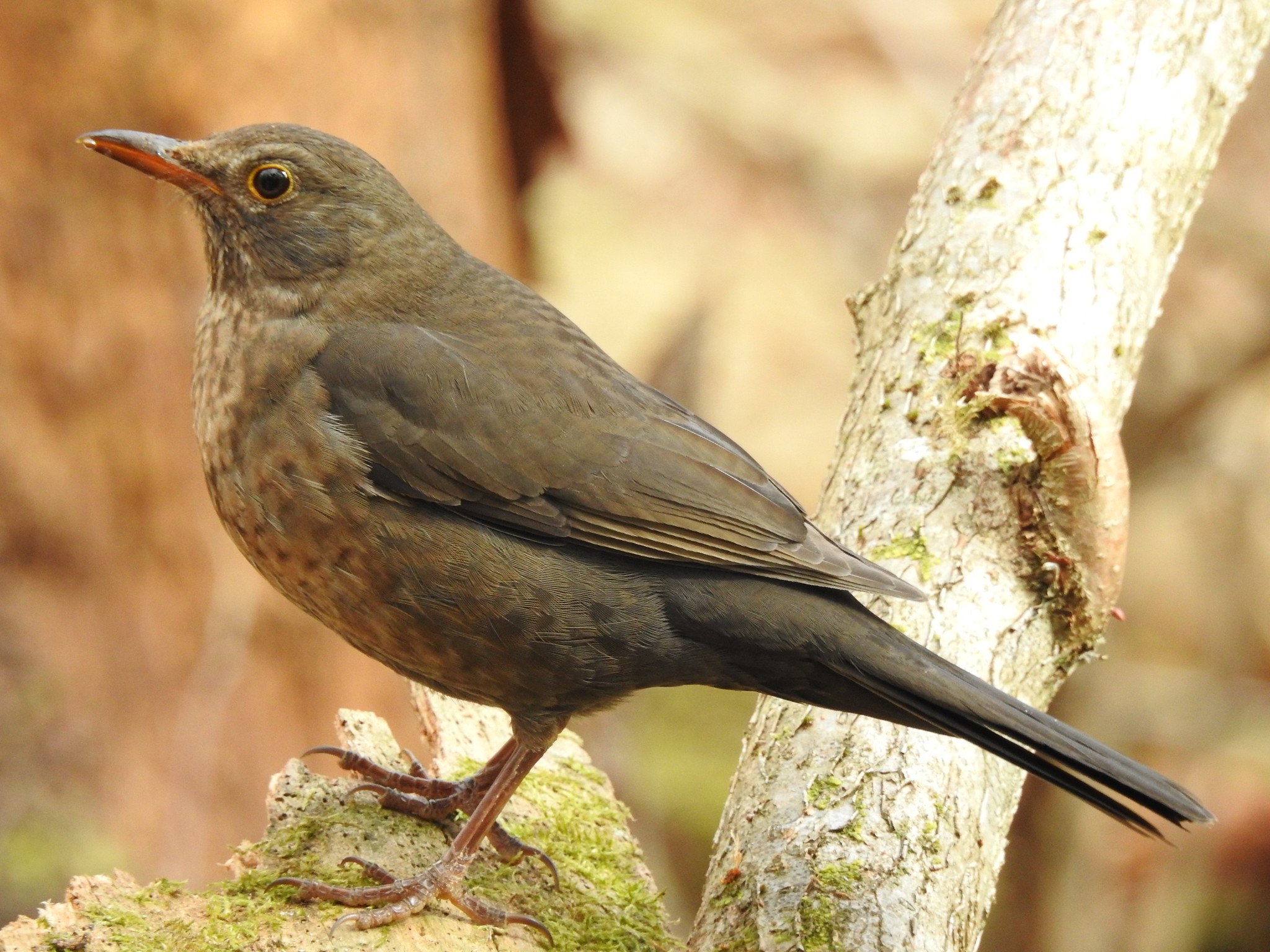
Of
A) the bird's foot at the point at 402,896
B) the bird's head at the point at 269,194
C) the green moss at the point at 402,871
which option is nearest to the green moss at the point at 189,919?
the green moss at the point at 402,871

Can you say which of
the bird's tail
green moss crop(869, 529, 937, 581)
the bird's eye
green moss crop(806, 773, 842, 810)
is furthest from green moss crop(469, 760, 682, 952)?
the bird's eye

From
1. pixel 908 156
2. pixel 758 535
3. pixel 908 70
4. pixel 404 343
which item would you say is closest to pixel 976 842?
pixel 758 535

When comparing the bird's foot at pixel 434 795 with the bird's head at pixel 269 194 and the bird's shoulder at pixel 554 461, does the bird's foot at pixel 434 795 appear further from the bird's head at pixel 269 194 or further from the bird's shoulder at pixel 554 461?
the bird's head at pixel 269 194

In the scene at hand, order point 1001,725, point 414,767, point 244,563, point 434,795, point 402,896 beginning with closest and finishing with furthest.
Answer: point 1001,725 < point 402,896 < point 434,795 < point 414,767 < point 244,563

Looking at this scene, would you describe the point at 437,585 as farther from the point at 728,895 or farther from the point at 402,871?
the point at 728,895

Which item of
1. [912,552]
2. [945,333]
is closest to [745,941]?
[912,552]

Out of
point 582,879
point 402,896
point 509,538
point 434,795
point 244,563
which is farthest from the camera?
Answer: point 244,563

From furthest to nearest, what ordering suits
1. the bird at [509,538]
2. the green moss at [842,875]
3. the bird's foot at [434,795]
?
the bird's foot at [434,795] < the bird at [509,538] < the green moss at [842,875]
